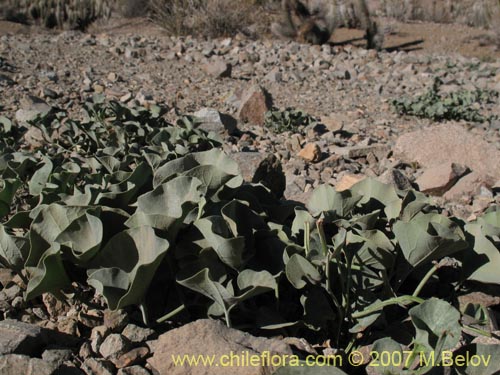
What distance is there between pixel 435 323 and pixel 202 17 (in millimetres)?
8435

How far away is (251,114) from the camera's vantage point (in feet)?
16.2

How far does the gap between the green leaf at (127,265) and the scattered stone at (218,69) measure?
475 centimetres

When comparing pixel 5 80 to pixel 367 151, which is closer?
pixel 367 151

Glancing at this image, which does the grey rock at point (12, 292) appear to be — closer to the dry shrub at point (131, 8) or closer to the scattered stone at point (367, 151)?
the scattered stone at point (367, 151)

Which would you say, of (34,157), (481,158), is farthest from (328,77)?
(34,157)

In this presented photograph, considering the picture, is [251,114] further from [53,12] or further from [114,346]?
[53,12]

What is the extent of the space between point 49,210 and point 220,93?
4.09 metres

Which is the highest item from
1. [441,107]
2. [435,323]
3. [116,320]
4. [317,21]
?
[317,21]

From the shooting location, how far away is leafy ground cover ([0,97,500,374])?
1.66 m

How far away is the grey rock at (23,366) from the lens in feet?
4.78

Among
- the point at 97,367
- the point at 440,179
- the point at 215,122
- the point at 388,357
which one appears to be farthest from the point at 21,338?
the point at 215,122

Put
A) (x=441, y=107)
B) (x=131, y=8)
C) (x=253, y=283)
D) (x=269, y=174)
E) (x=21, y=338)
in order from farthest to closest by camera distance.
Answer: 1. (x=131, y=8)
2. (x=441, y=107)
3. (x=269, y=174)
4. (x=253, y=283)
5. (x=21, y=338)

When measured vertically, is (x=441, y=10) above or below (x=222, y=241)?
below

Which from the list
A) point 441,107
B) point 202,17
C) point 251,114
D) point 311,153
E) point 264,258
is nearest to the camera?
point 264,258
